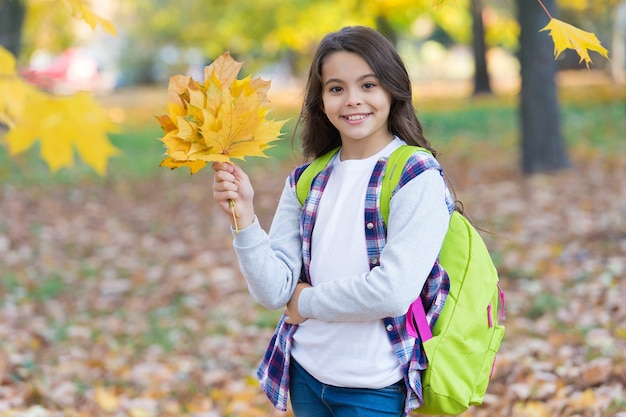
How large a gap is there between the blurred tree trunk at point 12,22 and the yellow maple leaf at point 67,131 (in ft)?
32.6

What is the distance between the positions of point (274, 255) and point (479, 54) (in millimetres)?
17281

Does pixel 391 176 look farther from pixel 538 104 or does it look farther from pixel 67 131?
pixel 538 104

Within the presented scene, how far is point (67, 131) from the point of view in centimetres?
225

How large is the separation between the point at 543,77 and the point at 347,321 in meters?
7.30

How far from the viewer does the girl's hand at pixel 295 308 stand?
6.37 ft

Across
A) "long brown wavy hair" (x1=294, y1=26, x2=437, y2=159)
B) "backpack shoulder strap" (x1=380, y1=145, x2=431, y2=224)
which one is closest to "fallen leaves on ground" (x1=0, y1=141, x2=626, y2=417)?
"long brown wavy hair" (x1=294, y1=26, x2=437, y2=159)

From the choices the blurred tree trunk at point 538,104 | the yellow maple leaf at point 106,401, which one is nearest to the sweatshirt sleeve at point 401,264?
the yellow maple leaf at point 106,401

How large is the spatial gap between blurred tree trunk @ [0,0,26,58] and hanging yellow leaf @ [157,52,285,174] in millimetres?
10558

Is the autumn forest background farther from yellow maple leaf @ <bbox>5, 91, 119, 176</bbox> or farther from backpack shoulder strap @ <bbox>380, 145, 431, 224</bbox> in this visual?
backpack shoulder strap @ <bbox>380, 145, 431, 224</bbox>

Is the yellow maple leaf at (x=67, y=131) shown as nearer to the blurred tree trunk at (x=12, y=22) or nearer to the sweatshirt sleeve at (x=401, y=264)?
the sweatshirt sleeve at (x=401, y=264)

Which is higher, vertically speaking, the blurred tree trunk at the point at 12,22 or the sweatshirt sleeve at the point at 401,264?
the blurred tree trunk at the point at 12,22

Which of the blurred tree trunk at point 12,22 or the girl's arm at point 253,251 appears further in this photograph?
the blurred tree trunk at point 12,22

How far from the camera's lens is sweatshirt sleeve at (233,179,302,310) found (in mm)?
1919

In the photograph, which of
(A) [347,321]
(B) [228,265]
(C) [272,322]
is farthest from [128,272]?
(A) [347,321]
